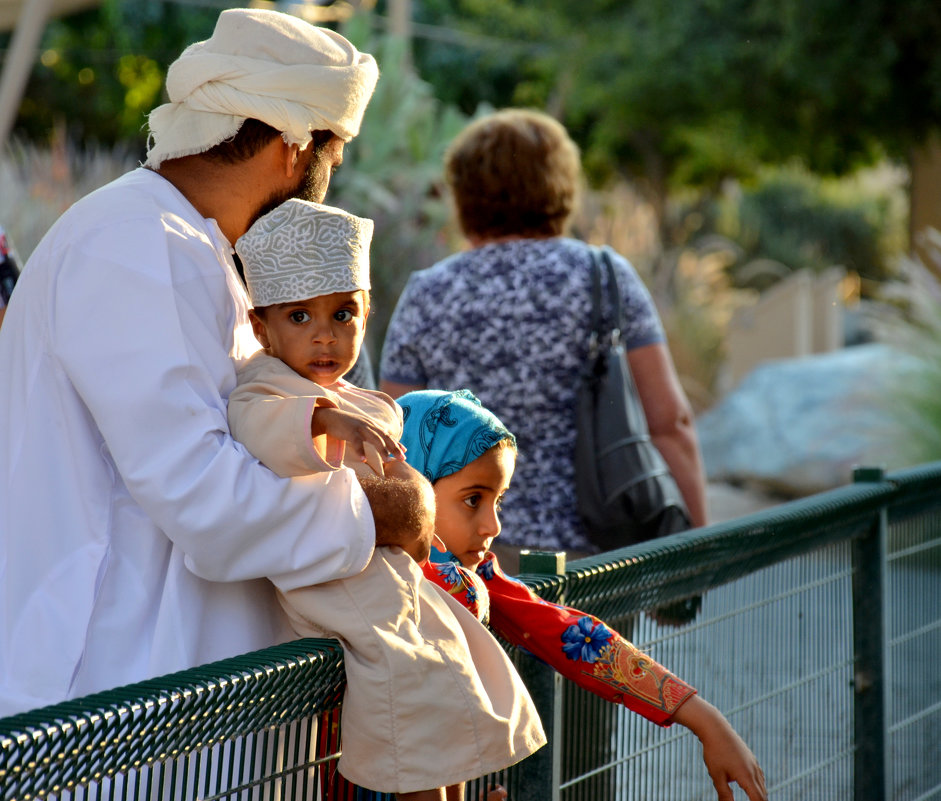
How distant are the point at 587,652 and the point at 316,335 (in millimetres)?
672

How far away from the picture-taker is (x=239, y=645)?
1.90m

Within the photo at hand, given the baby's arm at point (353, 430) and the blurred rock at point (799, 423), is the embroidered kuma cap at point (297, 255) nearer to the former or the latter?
the baby's arm at point (353, 430)

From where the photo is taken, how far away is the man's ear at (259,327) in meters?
2.02

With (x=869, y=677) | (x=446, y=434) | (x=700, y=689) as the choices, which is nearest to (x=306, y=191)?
(x=446, y=434)

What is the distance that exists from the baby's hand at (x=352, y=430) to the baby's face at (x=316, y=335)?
0.15 meters

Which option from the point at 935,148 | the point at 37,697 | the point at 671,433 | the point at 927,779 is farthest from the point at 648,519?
the point at 935,148

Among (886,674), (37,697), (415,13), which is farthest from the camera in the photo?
(415,13)

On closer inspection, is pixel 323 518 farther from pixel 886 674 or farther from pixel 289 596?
pixel 886 674

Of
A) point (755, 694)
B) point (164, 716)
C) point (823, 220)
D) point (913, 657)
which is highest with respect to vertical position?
point (164, 716)

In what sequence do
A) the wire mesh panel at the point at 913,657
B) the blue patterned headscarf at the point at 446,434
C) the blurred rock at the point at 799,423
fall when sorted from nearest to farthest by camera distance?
1. the blue patterned headscarf at the point at 446,434
2. the wire mesh panel at the point at 913,657
3. the blurred rock at the point at 799,423

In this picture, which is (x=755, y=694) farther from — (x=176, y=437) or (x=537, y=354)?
(x=176, y=437)

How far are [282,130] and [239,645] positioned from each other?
A: 2.54 ft

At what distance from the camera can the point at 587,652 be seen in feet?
7.03

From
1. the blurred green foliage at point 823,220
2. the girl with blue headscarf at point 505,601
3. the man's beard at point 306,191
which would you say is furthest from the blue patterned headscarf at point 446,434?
the blurred green foliage at point 823,220
